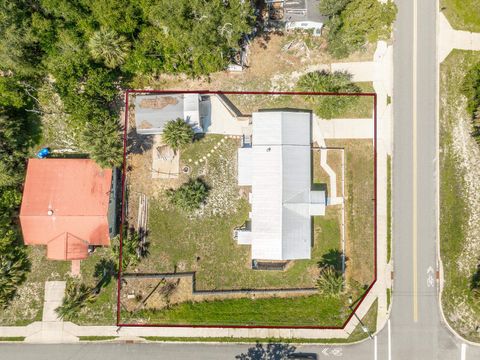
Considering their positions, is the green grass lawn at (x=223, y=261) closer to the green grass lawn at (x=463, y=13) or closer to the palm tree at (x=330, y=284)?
the palm tree at (x=330, y=284)

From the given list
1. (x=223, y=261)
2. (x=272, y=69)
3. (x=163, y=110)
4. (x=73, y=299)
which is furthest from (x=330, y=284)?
(x=73, y=299)

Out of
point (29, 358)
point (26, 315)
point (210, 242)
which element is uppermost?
point (210, 242)

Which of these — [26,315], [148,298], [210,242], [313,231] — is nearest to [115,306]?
[148,298]

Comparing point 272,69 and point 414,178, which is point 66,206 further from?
point 414,178

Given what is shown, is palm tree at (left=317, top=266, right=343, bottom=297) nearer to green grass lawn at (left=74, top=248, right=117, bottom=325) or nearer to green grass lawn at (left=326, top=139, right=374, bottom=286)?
green grass lawn at (left=326, top=139, right=374, bottom=286)

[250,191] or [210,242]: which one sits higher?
[250,191]

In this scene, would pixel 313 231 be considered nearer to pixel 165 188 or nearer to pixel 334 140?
pixel 334 140

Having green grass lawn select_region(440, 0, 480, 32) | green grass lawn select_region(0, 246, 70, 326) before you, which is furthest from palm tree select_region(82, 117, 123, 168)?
green grass lawn select_region(440, 0, 480, 32)
